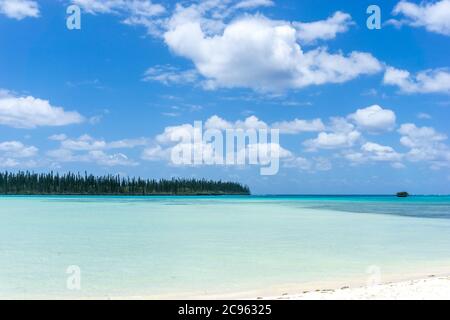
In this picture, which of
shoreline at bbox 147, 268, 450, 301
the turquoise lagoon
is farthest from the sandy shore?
the turquoise lagoon

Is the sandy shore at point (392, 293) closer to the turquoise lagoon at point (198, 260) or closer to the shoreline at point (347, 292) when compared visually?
the shoreline at point (347, 292)

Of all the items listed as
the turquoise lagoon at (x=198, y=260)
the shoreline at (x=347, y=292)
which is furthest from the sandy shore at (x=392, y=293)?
Answer: the turquoise lagoon at (x=198, y=260)

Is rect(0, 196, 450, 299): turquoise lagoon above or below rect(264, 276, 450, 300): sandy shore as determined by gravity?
below

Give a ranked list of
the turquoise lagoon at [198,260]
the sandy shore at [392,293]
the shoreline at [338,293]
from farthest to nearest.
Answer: the turquoise lagoon at [198,260]
the shoreline at [338,293]
the sandy shore at [392,293]

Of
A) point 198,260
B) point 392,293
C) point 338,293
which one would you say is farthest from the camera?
point 198,260

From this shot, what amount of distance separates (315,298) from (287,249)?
9370 millimetres

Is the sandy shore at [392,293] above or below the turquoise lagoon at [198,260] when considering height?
above

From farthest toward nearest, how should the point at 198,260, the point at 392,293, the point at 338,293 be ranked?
the point at 198,260
the point at 338,293
the point at 392,293

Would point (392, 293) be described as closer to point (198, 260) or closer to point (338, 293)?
point (338, 293)

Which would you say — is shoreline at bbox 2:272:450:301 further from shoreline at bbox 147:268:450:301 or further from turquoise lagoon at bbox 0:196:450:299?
turquoise lagoon at bbox 0:196:450:299

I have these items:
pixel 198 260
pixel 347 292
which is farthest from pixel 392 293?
pixel 198 260

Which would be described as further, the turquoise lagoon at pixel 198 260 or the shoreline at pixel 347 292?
the turquoise lagoon at pixel 198 260

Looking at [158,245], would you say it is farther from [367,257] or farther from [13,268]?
[367,257]

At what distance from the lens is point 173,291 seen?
11.0 m
